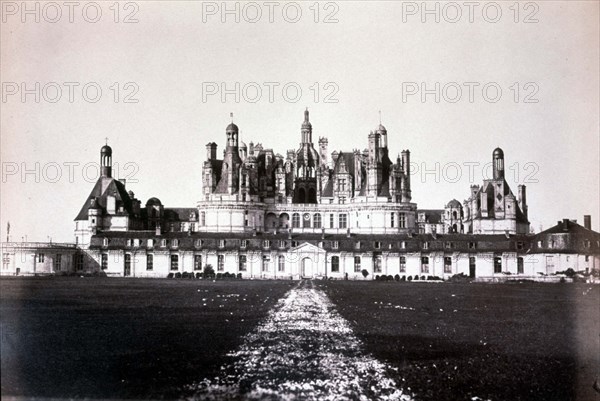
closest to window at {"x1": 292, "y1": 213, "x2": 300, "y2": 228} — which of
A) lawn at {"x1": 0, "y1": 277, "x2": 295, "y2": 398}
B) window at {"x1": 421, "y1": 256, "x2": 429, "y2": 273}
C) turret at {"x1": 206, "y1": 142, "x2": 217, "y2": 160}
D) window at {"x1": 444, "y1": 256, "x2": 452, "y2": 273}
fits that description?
turret at {"x1": 206, "y1": 142, "x2": 217, "y2": 160}

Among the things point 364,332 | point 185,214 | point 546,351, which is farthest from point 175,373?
point 185,214

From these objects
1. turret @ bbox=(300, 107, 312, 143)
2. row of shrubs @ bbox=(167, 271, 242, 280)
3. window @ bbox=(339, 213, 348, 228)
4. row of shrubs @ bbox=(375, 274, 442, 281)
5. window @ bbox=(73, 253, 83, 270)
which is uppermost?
turret @ bbox=(300, 107, 312, 143)

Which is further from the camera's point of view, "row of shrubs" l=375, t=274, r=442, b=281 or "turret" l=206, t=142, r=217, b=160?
"turret" l=206, t=142, r=217, b=160

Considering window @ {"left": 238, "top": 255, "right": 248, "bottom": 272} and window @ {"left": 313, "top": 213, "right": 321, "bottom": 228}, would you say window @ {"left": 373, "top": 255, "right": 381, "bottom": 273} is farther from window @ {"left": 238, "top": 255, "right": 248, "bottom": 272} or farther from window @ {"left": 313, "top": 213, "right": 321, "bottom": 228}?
window @ {"left": 313, "top": 213, "right": 321, "bottom": 228}

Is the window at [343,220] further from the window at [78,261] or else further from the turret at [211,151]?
the window at [78,261]

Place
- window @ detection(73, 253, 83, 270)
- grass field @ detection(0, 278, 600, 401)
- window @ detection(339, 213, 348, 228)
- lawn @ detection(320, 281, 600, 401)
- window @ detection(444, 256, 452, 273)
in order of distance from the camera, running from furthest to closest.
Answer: window @ detection(339, 213, 348, 228) → window @ detection(73, 253, 83, 270) → window @ detection(444, 256, 452, 273) → lawn @ detection(320, 281, 600, 401) → grass field @ detection(0, 278, 600, 401)

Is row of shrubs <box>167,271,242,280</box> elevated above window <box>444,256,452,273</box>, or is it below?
below

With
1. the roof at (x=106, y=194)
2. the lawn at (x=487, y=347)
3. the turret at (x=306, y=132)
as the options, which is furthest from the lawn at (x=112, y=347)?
the turret at (x=306, y=132)

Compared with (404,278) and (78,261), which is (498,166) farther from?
(78,261)
